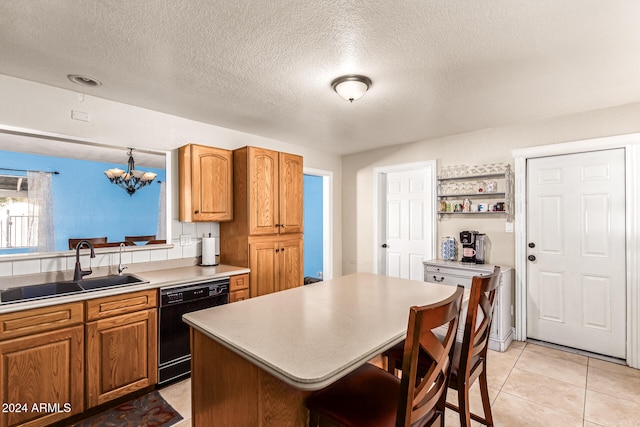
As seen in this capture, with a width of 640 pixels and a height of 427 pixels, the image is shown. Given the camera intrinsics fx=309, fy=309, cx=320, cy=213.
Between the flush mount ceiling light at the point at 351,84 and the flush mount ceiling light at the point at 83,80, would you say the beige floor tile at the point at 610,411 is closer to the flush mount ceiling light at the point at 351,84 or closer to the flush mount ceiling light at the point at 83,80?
the flush mount ceiling light at the point at 351,84

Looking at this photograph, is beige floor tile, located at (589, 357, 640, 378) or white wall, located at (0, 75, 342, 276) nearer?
white wall, located at (0, 75, 342, 276)

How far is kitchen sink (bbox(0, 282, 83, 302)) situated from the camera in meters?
1.98

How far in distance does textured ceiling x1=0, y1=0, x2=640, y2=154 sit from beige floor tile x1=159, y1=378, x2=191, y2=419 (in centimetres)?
240

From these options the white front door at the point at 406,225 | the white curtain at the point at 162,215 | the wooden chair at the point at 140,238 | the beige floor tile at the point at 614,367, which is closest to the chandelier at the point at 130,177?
the white curtain at the point at 162,215

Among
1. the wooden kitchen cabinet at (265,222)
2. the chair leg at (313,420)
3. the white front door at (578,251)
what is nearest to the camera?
the chair leg at (313,420)

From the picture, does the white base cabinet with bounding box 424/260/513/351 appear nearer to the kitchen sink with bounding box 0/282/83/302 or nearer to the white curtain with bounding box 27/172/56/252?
the kitchen sink with bounding box 0/282/83/302

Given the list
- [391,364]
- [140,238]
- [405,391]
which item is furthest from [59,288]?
[405,391]

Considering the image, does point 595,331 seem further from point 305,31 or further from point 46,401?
point 46,401

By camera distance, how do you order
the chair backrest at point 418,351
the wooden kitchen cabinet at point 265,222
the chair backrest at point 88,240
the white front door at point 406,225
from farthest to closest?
the white front door at point 406,225
the wooden kitchen cabinet at point 265,222
the chair backrest at point 88,240
the chair backrest at point 418,351

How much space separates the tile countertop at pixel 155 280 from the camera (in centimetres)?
184

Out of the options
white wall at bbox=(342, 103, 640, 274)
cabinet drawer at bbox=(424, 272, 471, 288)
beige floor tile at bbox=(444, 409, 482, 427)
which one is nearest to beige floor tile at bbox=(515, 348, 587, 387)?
cabinet drawer at bbox=(424, 272, 471, 288)

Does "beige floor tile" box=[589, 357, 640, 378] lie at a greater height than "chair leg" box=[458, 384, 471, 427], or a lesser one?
lesser

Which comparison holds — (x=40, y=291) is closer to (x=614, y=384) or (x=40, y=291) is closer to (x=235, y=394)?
(x=235, y=394)

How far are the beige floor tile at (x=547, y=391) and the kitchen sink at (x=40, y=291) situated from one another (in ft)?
11.0
